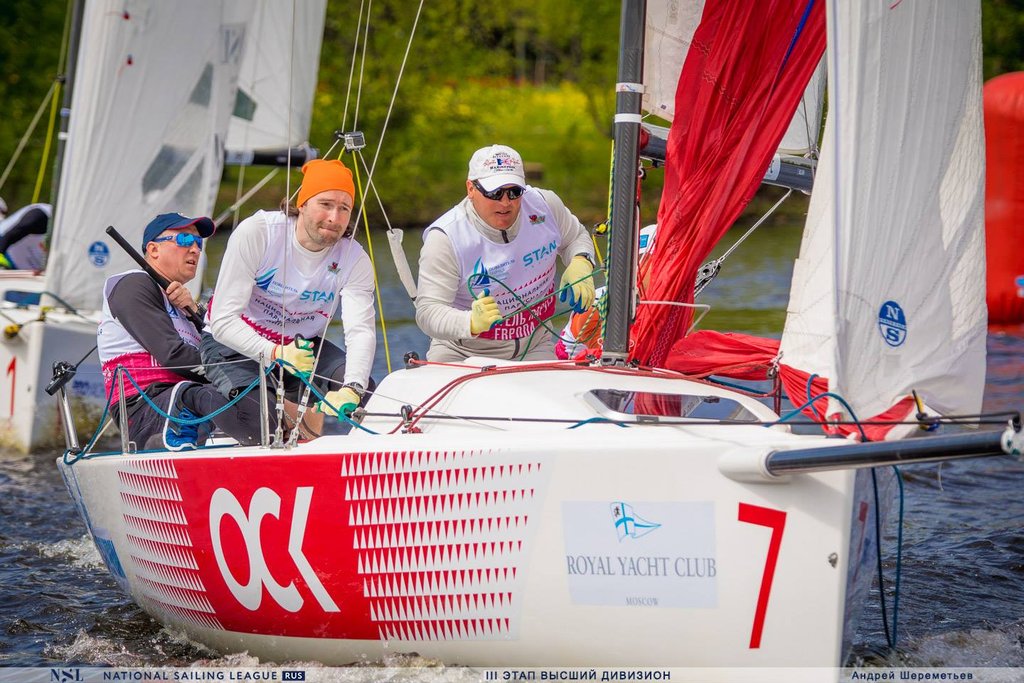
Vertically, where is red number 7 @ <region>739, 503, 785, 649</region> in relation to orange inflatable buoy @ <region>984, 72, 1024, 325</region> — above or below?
below

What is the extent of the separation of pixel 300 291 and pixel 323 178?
47 centimetres

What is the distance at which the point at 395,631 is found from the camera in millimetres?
4160

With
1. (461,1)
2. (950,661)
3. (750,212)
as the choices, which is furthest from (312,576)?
(461,1)

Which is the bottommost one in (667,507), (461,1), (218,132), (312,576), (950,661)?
(950,661)

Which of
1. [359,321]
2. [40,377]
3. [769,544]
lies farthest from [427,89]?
[769,544]

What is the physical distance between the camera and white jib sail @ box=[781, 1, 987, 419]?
371cm

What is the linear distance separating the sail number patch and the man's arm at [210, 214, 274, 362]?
2084 mm

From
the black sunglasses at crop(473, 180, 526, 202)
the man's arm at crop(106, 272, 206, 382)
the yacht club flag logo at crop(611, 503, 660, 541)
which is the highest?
the black sunglasses at crop(473, 180, 526, 202)

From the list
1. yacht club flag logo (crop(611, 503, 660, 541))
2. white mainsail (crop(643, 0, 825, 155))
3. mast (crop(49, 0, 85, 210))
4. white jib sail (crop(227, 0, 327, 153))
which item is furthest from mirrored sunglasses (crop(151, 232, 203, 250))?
white jib sail (crop(227, 0, 327, 153))

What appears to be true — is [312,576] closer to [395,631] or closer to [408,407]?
[395,631]

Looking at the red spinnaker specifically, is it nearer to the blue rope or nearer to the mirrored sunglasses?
the blue rope

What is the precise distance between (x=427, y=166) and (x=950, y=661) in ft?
83.3

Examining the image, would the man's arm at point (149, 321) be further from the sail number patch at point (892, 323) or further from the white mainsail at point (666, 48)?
the sail number patch at point (892, 323)

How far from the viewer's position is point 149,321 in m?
5.15
